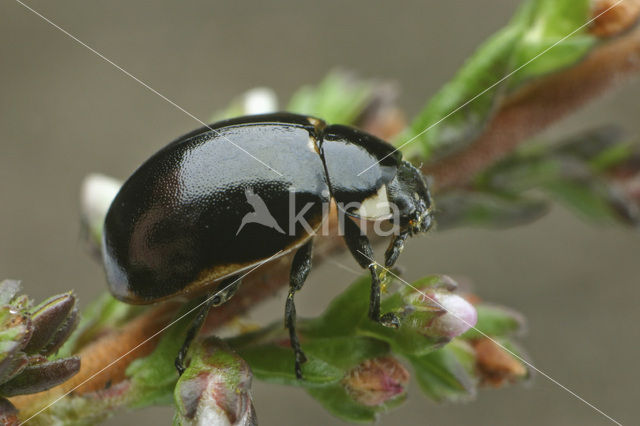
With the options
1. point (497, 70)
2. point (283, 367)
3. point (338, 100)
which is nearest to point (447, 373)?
point (283, 367)

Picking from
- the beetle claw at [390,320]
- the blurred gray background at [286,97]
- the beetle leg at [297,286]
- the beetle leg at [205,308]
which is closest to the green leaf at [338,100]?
the beetle leg at [297,286]

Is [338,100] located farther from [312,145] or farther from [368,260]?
[368,260]

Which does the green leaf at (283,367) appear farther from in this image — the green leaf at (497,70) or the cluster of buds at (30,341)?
the green leaf at (497,70)

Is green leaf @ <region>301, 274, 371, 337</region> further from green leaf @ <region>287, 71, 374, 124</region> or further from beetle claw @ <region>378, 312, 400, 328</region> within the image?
green leaf @ <region>287, 71, 374, 124</region>

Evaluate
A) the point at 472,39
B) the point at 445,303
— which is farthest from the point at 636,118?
the point at 445,303

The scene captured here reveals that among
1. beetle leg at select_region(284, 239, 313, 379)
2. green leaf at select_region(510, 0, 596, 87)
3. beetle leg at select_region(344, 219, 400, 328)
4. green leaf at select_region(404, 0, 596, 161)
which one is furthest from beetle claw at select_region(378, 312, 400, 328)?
green leaf at select_region(510, 0, 596, 87)

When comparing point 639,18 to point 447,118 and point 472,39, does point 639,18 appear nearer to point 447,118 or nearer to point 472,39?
point 447,118
